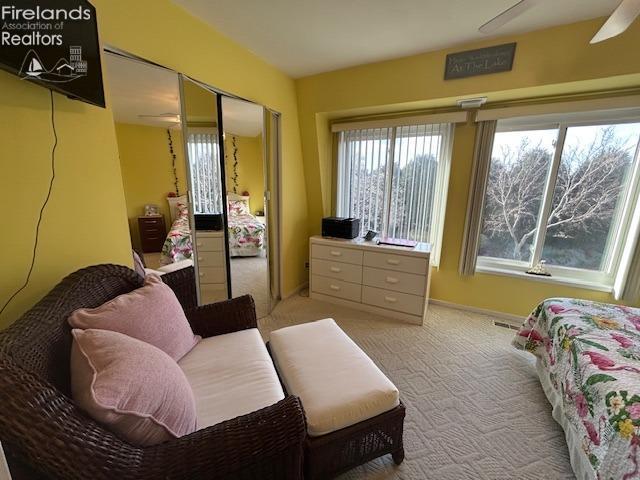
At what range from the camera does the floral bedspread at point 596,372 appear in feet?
3.17

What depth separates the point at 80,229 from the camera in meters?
1.29

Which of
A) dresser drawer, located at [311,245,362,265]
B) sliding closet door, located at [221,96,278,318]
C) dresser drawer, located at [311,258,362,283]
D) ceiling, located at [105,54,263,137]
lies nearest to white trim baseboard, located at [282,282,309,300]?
sliding closet door, located at [221,96,278,318]

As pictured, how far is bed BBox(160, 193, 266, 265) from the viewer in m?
1.87

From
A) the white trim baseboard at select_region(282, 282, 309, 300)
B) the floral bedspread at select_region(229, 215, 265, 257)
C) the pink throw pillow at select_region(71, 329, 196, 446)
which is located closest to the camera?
the pink throw pillow at select_region(71, 329, 196, 446)

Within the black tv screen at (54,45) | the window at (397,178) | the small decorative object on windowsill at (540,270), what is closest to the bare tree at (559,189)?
the small decorative object on windowsill at (540,270)

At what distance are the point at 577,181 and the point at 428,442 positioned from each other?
259 centimetres

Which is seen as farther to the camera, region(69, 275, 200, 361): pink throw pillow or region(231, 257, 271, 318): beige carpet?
region(231, 257, 271, 318): beige carpet

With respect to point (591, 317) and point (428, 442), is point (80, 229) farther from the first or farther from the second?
point (591, 317)

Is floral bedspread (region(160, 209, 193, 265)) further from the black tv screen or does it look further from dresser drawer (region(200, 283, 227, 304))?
the black tv screen

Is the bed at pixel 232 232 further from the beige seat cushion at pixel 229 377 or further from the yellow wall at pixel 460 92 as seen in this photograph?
the yellow wall at pixel 460 92

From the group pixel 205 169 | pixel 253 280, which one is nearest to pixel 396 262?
pixel 253 280

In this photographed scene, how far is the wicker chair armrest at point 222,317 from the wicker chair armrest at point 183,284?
0.11 metres

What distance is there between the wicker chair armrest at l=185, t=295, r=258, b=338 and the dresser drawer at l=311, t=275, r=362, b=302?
1.40 m

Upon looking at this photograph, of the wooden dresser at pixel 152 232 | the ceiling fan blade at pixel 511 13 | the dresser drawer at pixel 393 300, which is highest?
the ceiling fan blade at pixel 511 13
